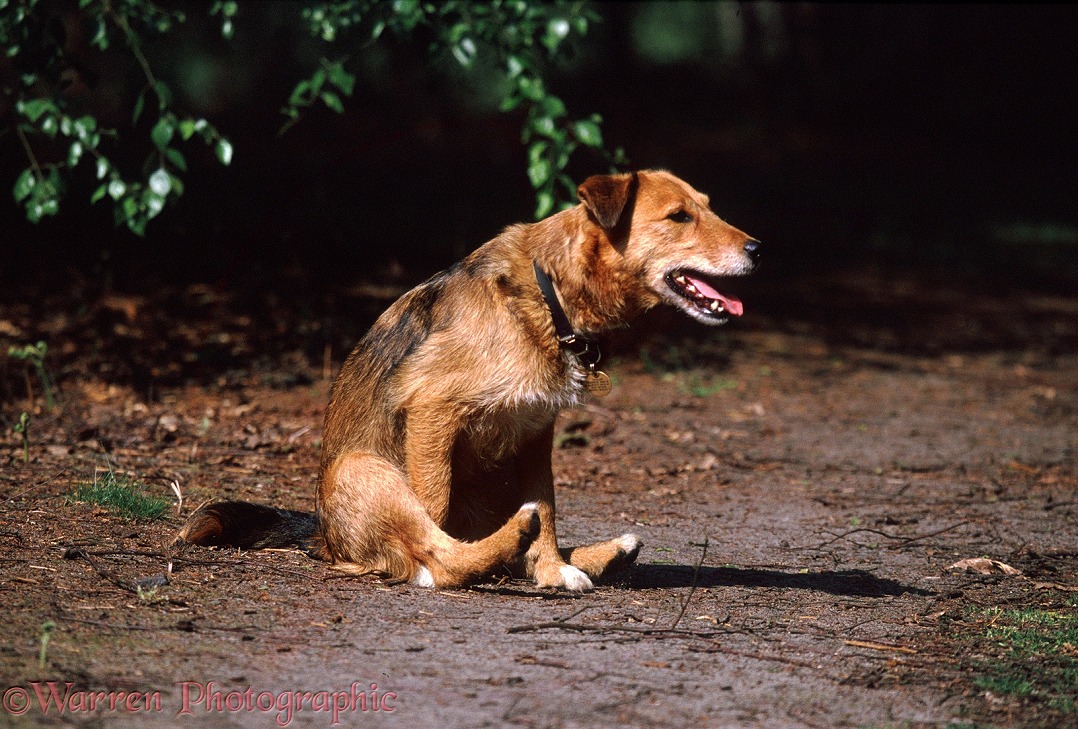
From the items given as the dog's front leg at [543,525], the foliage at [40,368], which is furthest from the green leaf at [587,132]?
the foliage at [40,368]

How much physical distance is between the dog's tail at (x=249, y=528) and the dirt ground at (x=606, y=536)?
0.10 m

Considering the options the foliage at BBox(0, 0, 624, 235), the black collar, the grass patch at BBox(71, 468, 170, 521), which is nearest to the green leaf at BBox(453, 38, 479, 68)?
the foliage at BBox(0, 0, 624, 235)

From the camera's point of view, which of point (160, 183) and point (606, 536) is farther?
point (160, 183)

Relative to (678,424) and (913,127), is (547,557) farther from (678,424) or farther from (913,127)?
(913,127)

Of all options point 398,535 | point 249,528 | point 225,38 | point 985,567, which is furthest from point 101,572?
point 985,567

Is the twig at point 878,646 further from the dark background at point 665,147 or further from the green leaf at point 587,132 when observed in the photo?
Answer: the dark background at point 665,147

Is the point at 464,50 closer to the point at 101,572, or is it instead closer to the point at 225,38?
the point at 225,38

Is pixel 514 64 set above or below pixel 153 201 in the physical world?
above

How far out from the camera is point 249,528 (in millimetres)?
5176

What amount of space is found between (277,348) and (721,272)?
524cm

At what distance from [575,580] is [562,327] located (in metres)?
1.08

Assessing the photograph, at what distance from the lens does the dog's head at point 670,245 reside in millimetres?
5141

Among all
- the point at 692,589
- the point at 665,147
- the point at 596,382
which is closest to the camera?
the point at 692,589

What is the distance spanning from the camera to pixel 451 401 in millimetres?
4883
